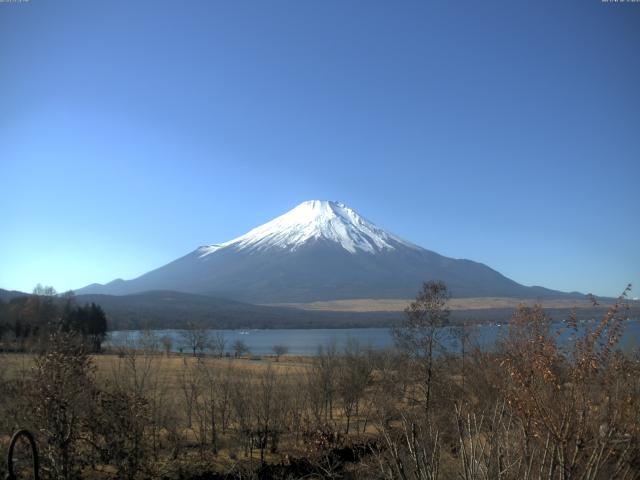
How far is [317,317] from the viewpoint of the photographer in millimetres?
181750

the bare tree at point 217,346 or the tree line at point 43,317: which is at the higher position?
the tree line at point 43,317

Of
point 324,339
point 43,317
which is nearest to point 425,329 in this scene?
point 43,317

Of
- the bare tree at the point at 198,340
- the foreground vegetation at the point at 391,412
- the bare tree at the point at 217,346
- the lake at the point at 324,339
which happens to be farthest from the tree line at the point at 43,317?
the foreground vegetation at the point at 391,412

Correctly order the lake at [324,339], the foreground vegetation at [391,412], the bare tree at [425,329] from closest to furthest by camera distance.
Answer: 1. the foreground vegetation at [391,412]
2. the bare tree at [425,329]
3. the lake at [324,339]

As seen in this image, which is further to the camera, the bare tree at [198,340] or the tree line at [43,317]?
the bare tree at [198,340]

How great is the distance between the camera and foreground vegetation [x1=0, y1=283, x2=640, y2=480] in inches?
241

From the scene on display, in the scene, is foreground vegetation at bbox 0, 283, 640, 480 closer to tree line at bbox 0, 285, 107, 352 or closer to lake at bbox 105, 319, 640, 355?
lake at bbox 105, 319, 640, 355

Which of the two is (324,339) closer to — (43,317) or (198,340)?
(198,340)

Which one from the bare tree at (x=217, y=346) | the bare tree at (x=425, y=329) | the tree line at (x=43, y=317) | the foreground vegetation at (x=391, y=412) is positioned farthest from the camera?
the bare tree at (x=217, y=346)

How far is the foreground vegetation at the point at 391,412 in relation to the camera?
612 centimetres

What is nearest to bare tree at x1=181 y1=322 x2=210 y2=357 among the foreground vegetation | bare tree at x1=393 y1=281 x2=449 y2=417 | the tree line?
the tree line

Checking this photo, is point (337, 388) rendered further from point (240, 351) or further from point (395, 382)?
point (240, 351)

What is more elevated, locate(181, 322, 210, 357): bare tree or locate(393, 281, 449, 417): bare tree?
locate(393, 281, 449, 417): bare tree

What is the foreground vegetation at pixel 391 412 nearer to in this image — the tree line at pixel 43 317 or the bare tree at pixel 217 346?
the bare tree at pixel 217 346
